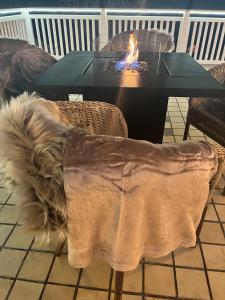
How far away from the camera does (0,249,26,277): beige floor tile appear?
4.08 feet

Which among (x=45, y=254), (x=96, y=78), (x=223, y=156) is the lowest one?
(x=45, y=254)

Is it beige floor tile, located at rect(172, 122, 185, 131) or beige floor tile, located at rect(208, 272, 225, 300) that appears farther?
beige floor tile, located at rect(172, 122, 185, 131)

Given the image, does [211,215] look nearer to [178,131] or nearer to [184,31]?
[178,131]

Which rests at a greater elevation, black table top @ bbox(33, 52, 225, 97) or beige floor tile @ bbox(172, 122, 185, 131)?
black table top @ bbox(33, 52, 225, 97)

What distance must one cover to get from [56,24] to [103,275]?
4.18 m

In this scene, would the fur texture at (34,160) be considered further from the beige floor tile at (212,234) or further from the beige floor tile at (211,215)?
the beige floor tile at (211,215)

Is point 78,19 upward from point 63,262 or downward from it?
upward

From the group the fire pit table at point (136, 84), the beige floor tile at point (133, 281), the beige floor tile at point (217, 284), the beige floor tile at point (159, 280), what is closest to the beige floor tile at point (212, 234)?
the beige floor tile at point (217, 284)

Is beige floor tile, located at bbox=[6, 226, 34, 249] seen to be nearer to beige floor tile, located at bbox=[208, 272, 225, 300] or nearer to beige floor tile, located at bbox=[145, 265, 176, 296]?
beige floor tile, located at bbox=[145, 265, 176, 296]

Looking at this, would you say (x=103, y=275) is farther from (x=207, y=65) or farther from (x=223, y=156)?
(x=207, y=65)

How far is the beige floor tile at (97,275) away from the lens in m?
1.19

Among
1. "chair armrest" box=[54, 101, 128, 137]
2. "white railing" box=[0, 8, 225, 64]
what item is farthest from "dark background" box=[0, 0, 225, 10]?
"chair armrest" box=[54, 101, 128, 137]

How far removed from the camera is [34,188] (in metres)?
0.70

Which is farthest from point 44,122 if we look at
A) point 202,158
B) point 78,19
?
point 78,19
